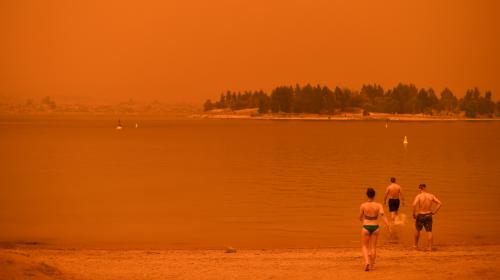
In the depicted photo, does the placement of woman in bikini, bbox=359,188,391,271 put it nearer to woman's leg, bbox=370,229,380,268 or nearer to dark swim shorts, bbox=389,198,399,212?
woman's leg, bbox=370,229,380,268

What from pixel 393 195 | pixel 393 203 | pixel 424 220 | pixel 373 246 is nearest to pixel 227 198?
pixel 393 203

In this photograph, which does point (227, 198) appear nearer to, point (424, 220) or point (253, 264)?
point (424, 220)

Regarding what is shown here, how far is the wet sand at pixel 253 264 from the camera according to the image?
16.7 meters

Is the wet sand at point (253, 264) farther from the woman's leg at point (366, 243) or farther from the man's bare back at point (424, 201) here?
the man's bare back at point (424, 201)

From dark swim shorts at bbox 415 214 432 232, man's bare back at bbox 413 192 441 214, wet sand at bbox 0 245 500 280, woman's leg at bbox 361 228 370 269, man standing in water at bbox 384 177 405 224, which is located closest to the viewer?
wet sand at bbox 0 245 500 280

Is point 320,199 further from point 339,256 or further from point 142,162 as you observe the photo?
point 142,162

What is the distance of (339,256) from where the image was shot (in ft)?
65.9

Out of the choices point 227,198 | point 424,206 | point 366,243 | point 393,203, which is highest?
point 424,206

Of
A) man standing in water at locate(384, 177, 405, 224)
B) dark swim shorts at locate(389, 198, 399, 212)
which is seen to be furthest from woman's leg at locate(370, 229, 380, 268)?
dark swim shorts at locate(389, 198, 399, 212)

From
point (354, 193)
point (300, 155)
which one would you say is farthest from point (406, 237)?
point (300, 155)

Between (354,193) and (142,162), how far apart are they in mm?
31845

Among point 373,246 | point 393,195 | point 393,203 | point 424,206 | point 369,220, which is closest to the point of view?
point 369,220

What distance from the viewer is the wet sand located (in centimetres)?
1666

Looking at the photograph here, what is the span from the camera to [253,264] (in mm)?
18734
